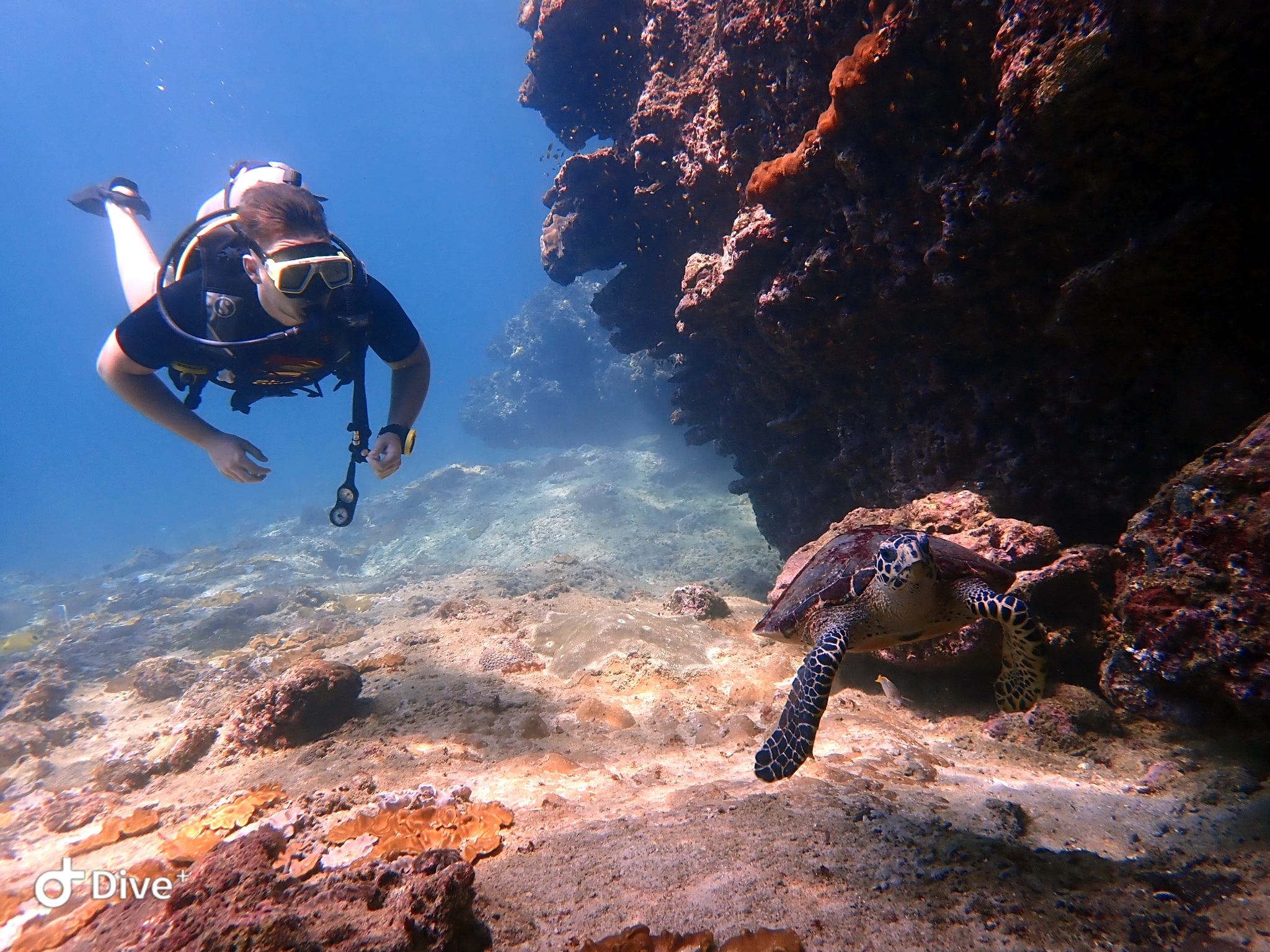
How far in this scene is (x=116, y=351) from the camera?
3689 millimetres

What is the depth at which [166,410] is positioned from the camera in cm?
386

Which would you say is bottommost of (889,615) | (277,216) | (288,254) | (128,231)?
(889,615)

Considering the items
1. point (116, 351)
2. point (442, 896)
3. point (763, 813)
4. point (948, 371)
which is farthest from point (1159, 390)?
point (116, 351)

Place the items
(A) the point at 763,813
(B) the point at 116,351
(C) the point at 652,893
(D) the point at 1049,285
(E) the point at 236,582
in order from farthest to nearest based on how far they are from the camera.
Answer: (E) the point at 236,582 → (D) the point at 1049,285 → (B) the point at 116,351 → (A) the point at 763,813 → (C) the point at 652,893

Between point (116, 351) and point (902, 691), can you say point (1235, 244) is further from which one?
point (116, 351)

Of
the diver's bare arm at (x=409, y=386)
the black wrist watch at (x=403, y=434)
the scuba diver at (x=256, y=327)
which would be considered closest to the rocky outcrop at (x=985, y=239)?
the diver's bare arm at (x=409, y=386)

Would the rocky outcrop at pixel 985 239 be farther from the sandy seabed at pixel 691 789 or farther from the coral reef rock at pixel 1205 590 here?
the sandy seabed at pixel 691 789

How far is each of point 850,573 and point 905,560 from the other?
650 mm

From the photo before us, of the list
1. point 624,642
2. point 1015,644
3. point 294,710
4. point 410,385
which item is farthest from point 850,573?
point 294,710

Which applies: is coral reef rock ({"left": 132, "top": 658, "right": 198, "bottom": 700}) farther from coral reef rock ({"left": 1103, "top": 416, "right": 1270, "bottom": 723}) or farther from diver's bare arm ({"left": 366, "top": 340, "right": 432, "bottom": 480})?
coral reef rock ({"left": 1103, "top": 416, "right": 1270, "bottom": 723})

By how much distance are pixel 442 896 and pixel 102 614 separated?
20.7 metres

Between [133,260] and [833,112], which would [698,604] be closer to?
[833,112]

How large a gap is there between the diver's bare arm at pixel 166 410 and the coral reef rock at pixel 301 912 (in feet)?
8.37

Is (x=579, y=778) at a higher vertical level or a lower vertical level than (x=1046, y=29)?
lower
